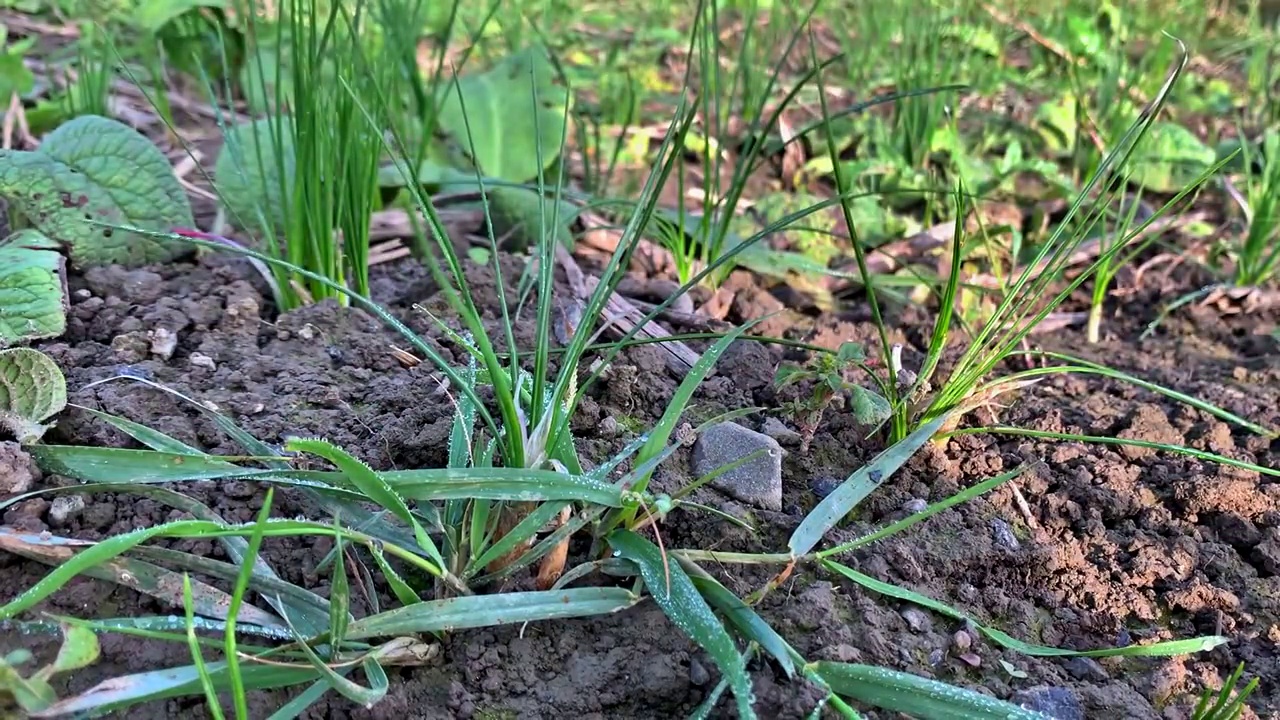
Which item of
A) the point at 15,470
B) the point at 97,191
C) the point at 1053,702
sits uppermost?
the point at 97,191

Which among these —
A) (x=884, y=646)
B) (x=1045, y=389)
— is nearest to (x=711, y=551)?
(x=884, y=646)

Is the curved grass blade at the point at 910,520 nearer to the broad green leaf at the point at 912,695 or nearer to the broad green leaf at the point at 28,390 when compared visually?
the broad green leaf at the point at 912,695

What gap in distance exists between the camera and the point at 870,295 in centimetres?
122

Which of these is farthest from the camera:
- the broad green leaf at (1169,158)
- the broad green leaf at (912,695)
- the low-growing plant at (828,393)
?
the broad green leaf at (1169,158)

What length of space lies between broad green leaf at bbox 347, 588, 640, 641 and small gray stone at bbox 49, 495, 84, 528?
0.40 m

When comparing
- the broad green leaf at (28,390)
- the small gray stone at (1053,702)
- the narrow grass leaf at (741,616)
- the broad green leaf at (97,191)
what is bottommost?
the small gray stone at (1053,702)

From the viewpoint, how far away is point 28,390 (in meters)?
1.17

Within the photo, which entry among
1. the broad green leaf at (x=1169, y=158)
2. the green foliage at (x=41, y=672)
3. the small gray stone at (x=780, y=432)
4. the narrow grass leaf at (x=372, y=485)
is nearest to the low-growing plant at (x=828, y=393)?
the small gray stone at (x=780, y=432)

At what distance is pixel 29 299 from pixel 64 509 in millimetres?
486

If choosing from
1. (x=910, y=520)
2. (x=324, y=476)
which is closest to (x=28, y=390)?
(x=324, y=476)

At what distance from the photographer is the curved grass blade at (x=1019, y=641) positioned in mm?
1017

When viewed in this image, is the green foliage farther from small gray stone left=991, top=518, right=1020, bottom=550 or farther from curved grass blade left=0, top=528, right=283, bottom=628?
small gray stone left=991, top=518, right=1020, bottom=550

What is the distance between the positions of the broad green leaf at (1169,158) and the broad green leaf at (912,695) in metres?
1.77

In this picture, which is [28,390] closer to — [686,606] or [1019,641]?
[686,606]
